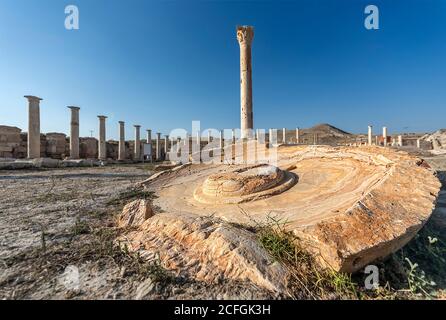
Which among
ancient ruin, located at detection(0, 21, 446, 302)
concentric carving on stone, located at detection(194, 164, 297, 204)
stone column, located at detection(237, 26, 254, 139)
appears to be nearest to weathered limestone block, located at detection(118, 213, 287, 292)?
ancient ruin, located at detection(0, 21, 446, 302)

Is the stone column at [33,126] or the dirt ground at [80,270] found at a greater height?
the stone column at [33,126]

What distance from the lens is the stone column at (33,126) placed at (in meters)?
14.9

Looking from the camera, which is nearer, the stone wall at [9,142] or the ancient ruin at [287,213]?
the ancient ruin at [287,213]

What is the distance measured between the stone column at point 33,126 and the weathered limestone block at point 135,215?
16.2 m

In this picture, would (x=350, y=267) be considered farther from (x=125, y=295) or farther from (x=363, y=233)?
(x=125, y=295)

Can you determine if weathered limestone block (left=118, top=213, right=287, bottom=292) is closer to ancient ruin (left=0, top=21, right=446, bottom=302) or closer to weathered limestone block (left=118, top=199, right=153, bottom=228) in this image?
ancient ruin (left=0, top=21, right=446, bottom=302)

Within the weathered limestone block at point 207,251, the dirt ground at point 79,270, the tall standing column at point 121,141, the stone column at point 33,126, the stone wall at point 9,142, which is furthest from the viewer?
the tall standing column at point 121,141

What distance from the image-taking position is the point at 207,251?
216cm

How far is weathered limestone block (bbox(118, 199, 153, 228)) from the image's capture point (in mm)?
3062

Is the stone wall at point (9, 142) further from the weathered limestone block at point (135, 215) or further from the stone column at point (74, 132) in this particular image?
the weathered limestone block at point (135, 215)

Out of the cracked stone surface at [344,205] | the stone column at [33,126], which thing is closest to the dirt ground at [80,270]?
the cracked stone surface at [344,205]

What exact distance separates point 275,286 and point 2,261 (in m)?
2.47

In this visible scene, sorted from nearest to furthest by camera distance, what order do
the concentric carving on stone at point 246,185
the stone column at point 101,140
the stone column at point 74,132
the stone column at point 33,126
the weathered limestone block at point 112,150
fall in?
the concentric carving on stone at point 246,185 < the stone column at point 33,126 < the stone column at point 74,132 < the stone column at point 101,140 < the weathered limestone block at point 112,150

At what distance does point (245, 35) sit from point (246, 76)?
243 centimetres
